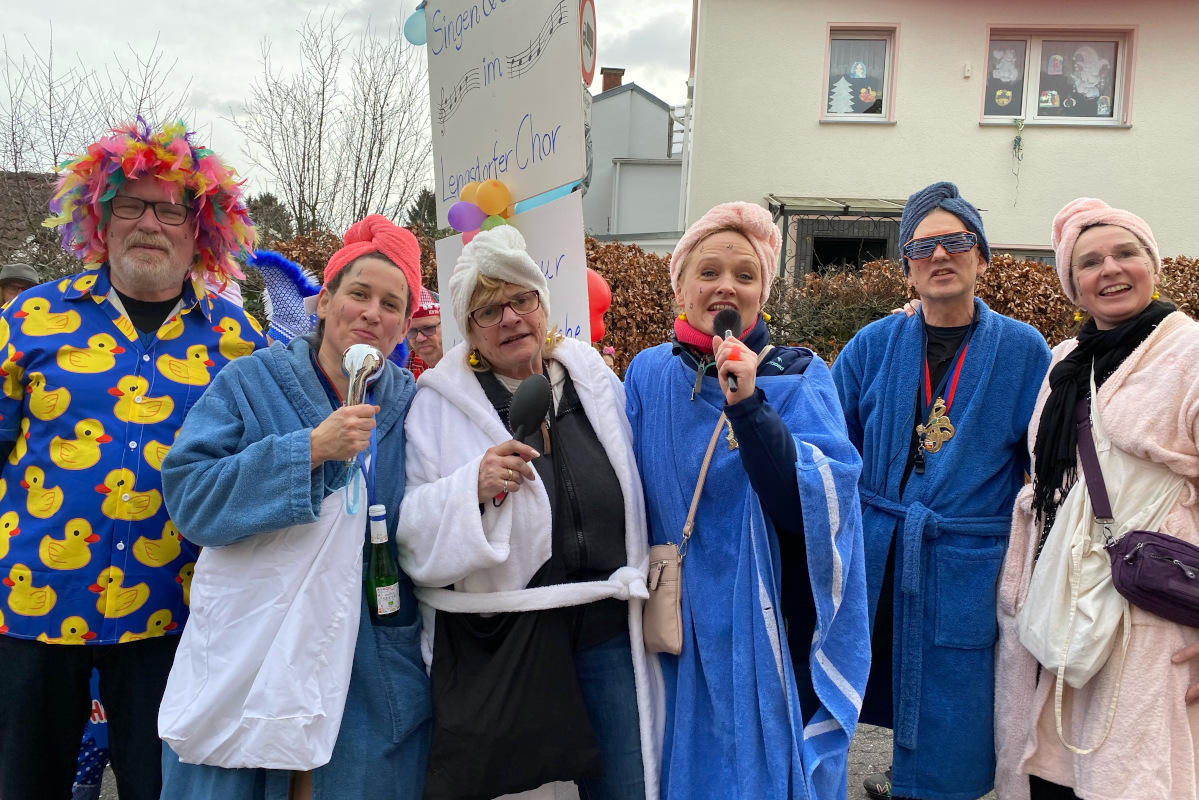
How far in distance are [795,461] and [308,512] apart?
3.48ft

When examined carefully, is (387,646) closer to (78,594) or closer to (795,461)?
(78,594)

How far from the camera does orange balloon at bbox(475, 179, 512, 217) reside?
240 centimetres

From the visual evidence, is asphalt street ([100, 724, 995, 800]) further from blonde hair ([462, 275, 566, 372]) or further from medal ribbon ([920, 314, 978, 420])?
blonde hair ([462, 275, 566, 372])

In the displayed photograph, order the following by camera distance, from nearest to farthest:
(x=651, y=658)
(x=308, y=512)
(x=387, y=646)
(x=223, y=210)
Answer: (x=308, y=512) → (x=387, y=646) → (x=651, y=658) → (x=223, y=210)

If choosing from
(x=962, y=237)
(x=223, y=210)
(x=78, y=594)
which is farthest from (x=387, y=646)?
(x=962, y=237)

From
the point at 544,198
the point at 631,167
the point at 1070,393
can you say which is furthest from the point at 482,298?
the point at 631,167

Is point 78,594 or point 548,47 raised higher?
point 548,47

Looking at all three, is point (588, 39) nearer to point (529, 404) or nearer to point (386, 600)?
point (529, 404)

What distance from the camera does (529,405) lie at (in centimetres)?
167

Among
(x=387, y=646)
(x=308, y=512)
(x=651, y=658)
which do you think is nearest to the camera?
(x=308, y=512)

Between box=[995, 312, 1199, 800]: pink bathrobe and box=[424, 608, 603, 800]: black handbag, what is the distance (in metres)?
1.31

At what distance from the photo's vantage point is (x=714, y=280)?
193 cm

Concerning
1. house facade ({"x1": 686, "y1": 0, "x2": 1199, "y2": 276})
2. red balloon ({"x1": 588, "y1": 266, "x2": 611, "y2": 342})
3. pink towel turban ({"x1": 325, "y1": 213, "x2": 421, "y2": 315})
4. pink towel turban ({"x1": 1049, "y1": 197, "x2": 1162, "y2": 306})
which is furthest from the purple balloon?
house facade ({"x1": 686, "y1": 0, "x2": 1199, "y2": 276})

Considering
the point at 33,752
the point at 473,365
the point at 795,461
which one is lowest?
the point at 33,752
